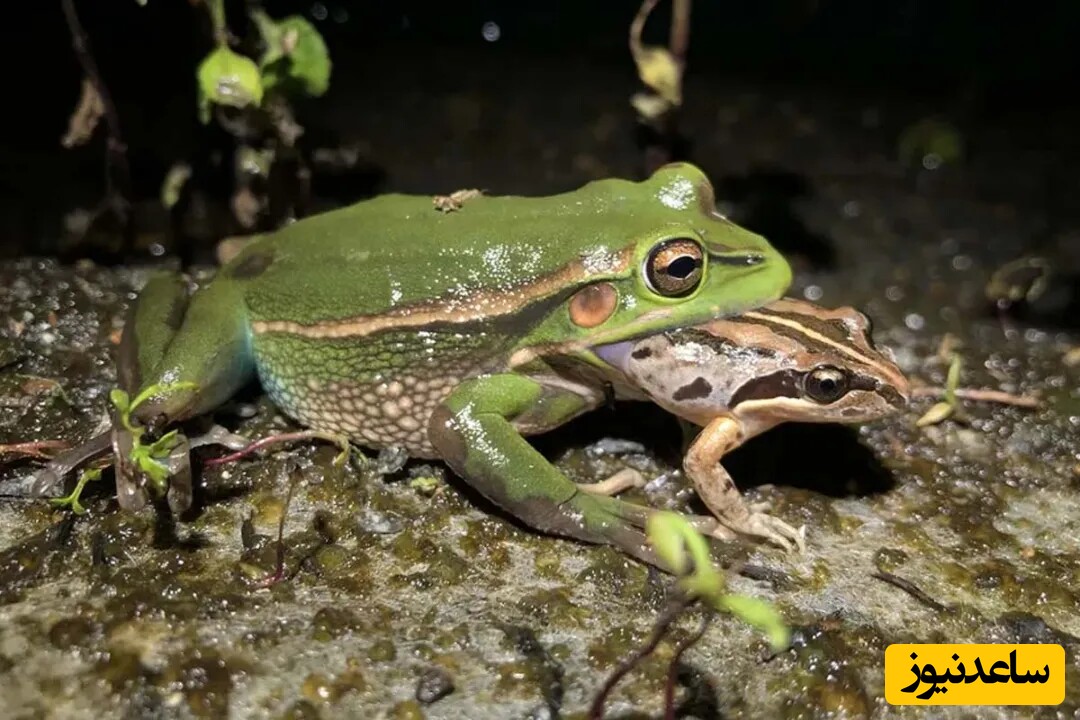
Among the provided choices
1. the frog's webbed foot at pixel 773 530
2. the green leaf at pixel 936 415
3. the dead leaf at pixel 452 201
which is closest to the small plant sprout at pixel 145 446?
the dead leaf at pixel 452 201

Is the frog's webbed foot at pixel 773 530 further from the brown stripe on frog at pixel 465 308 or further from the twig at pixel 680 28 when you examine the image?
the twig at pixel 680 28

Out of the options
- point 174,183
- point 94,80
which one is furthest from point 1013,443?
point 94,80

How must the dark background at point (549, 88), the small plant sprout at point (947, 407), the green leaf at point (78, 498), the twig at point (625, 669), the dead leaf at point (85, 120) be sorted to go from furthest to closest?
1. the dark background at point (549, 88)
2. the dead leaf at point (85, 120)
3. the small plant sprout at point (947, 407)
4. the green leaf at point (78, 498)
5. the twig at point (625, 669)

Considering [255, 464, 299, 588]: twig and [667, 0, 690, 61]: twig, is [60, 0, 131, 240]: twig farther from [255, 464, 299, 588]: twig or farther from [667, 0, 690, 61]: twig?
[667, 0, 690, 61]: twig

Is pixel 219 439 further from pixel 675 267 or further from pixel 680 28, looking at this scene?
pixel 680 28

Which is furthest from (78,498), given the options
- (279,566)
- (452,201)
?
(452,201)

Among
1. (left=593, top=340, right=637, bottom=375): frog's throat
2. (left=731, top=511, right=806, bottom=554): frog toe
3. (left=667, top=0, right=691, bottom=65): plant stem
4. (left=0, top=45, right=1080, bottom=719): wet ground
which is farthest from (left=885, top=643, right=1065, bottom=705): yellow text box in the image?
(left=667, top=0, right=691, bottom=65): plant stem
